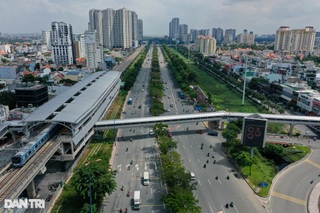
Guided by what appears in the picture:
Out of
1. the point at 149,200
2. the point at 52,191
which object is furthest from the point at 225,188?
the point at 52,191

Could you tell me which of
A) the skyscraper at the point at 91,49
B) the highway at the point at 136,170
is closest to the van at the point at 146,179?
the highway at the point at 136,170

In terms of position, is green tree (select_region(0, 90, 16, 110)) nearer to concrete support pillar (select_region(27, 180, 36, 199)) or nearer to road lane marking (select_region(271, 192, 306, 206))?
concrete support pillar (select_region(27, 180, 36, 199))

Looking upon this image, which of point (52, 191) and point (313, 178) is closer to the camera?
point (52, 191)

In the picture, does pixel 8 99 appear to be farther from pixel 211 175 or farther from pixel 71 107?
pixel 211 175

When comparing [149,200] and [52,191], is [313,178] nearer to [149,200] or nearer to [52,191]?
[149,200]
